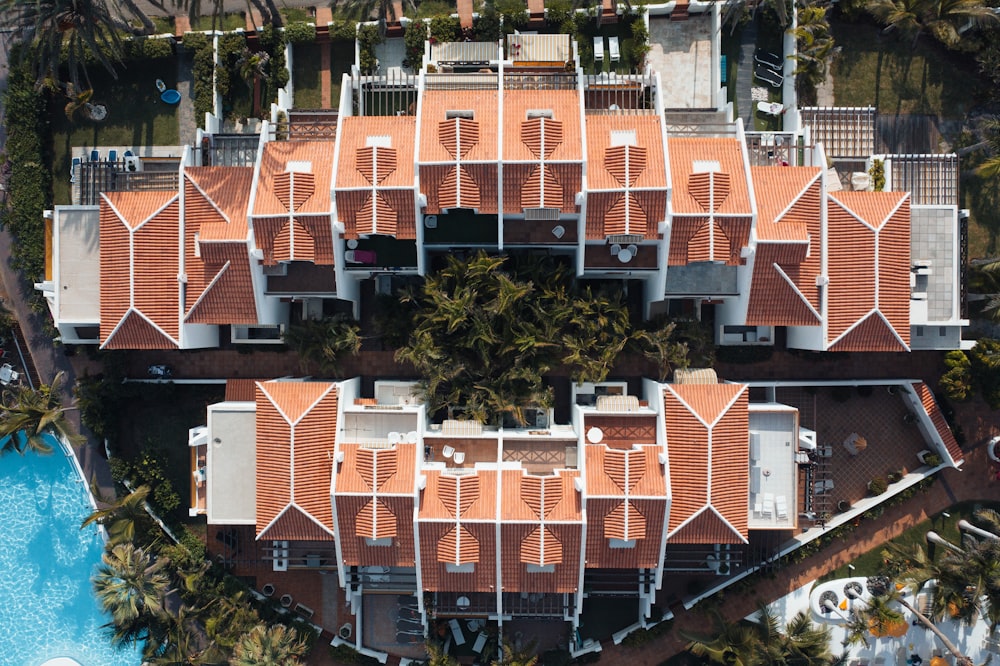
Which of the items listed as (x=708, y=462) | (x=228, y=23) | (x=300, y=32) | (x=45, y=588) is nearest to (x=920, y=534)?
(x=708, y=462)

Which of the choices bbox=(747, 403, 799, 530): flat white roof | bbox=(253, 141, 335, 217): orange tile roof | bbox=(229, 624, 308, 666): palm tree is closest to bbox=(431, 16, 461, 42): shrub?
bbox=(253, 141, 335, 217): orange tile roof

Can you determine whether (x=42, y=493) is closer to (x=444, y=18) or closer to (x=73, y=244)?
(x=73, y=244)

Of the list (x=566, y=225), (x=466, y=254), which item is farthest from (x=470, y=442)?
(x=566, y=225)

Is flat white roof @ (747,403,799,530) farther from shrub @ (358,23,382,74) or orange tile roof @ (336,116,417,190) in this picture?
shrub @ (358,23,382,74)

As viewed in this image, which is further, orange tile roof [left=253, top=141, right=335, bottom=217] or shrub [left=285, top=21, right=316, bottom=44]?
shrub [left=285, top=21, right=316, bottom=44]

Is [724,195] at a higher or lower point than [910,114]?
lower

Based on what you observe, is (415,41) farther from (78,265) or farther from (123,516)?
(123,516)

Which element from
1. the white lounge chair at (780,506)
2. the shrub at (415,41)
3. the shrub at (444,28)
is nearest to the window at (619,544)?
the white lounge chair at (780,506)
